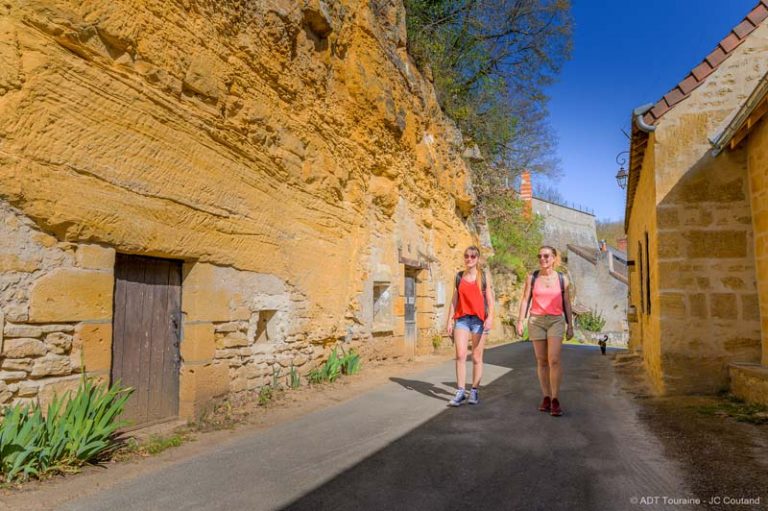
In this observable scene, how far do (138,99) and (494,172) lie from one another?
1431cm

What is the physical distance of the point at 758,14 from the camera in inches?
224

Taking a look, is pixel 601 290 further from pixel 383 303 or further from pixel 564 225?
pixel 383 303

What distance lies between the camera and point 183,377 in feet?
15.5

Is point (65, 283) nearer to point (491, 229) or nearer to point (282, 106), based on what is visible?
point (282, 106)

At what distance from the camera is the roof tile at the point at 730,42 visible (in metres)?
5.68

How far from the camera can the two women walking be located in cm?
466

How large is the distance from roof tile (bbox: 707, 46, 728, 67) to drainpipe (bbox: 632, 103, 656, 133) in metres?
0.80

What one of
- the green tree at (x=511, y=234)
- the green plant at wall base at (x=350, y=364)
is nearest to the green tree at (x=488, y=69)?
the green tree at (x=511, y=234)

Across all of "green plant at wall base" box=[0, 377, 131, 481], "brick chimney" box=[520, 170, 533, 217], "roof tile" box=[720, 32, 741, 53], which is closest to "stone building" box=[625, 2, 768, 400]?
"roof tile" box=[720, 32, 741, 53]

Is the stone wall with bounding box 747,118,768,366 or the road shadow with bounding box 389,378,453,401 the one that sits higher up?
the stone wall with bounding box 747,118,768,366

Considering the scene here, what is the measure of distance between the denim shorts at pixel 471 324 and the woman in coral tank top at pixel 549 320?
56cm

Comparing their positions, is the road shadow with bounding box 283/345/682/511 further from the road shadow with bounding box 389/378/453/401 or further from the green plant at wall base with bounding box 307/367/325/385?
the green plant at wall base with bounding box 307/367/325/385

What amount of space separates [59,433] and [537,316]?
13.3 ft

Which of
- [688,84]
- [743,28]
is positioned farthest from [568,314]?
[743,28]
